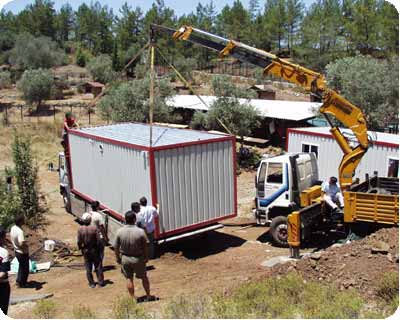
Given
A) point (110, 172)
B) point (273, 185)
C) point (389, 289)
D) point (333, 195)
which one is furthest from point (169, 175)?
point (389, 289)

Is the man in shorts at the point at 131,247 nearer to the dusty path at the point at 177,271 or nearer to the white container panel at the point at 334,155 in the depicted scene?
the dusty path at the point at 177,271

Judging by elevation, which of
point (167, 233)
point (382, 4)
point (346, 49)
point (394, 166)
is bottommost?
point (167, 233)

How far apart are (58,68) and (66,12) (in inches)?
1318

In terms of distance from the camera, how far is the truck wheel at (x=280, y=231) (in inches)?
510

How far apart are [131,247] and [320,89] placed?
7.96 meters

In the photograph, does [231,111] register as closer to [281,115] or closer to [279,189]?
[281,115]

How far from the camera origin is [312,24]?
221ft

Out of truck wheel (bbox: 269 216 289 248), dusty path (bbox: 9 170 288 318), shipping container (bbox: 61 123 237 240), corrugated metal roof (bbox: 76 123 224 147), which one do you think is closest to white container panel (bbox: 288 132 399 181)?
dusty path (bbox: 9 170 288 318)

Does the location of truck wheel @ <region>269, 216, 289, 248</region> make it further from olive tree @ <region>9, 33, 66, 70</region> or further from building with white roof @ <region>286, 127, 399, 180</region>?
olive tree @ <region>9, 33, 66, 70</region>

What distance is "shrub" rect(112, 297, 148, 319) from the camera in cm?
686

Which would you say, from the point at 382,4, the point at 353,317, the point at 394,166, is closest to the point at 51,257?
the point at 353,317

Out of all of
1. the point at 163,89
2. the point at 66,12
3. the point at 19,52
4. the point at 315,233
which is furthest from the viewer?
the point at 66,12

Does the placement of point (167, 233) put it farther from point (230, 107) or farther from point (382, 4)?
point (382, 4)

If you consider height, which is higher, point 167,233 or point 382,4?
point 382,4
